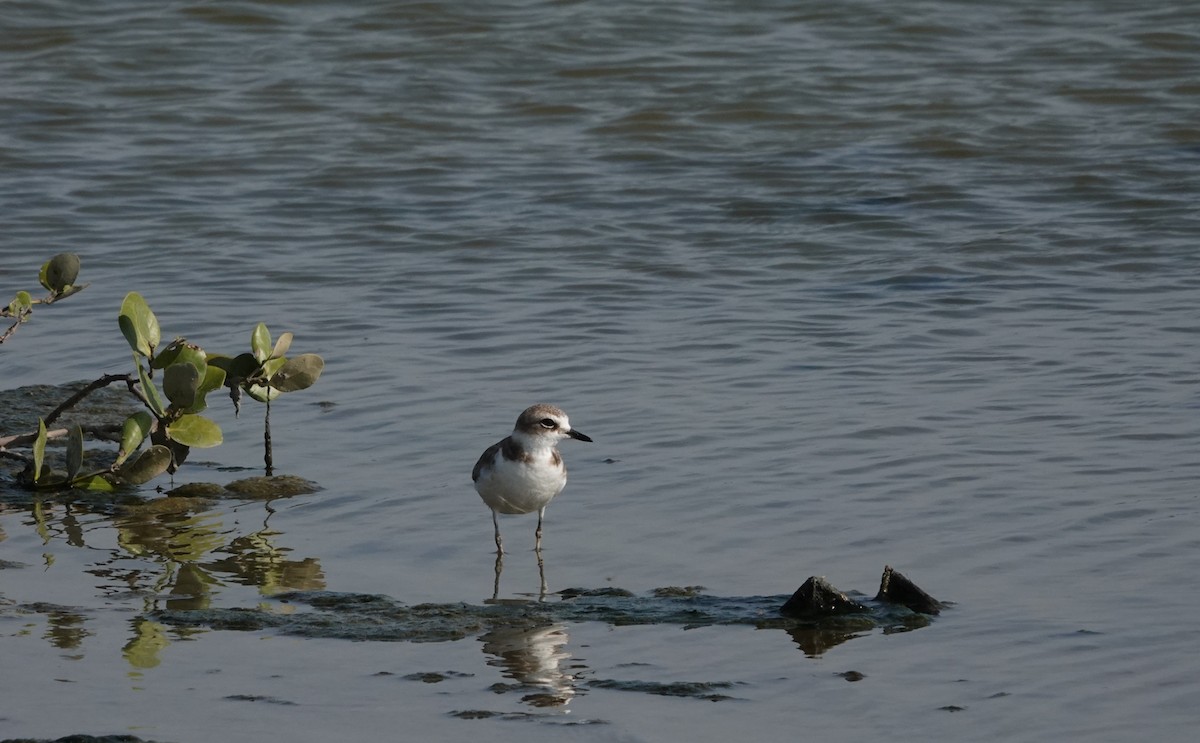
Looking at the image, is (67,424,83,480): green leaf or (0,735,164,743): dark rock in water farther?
(67,424,83,480): green leaf

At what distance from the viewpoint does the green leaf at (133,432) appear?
8.19m

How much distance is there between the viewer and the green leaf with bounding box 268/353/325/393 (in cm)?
888

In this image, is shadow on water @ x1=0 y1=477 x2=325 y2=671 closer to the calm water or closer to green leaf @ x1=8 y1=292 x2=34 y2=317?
the calm water

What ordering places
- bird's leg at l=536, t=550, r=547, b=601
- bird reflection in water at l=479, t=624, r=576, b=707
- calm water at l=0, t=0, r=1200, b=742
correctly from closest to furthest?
bird reflection in water at l=479, t=624, r=576, b=707 < calm water at l=0, t=0, r=1200, b=742 < bird's leg at l=536, t=550, r=547, b=601

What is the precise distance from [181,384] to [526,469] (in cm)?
191

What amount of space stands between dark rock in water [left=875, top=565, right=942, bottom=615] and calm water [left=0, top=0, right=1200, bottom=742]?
0.20 meters

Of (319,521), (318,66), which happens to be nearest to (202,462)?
(319,521)

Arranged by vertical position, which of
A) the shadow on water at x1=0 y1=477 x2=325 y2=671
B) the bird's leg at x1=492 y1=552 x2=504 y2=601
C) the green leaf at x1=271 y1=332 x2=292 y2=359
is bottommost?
the bird's leg at x1=492 y1=552 x2=504 y2=601

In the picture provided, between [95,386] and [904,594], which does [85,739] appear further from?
[95,386]

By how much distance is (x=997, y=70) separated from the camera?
813 inches

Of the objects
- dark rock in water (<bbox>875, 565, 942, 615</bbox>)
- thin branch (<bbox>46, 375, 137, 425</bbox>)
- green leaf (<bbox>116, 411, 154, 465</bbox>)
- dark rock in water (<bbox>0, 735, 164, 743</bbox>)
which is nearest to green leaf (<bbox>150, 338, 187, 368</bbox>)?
thin branch (<bbox>46, 375, 137, 425</bbox>)

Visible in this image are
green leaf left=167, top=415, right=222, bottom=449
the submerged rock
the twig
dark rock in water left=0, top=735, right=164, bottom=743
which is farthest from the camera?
the twig

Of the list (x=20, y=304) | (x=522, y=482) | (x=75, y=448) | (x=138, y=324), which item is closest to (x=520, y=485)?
(x=522, y=482)

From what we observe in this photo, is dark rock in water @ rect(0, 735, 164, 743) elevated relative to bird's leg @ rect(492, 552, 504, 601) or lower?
elevated
